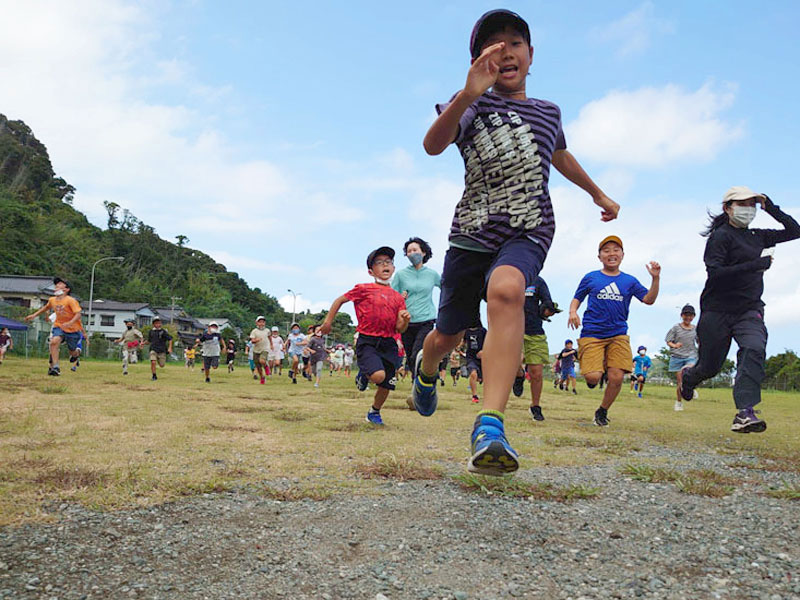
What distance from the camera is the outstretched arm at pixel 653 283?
568cm

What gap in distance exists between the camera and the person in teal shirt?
7664mm

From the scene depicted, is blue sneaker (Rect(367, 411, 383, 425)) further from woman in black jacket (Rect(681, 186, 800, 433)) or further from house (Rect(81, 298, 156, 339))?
house (Rect(81, 298, 156, 339))

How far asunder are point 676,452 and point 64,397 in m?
7.20

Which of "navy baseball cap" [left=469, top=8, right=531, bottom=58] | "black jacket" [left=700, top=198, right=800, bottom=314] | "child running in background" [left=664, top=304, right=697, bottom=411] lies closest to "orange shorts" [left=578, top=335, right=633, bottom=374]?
"black jacket" [left=700, top=198, right=800, bottom=314]

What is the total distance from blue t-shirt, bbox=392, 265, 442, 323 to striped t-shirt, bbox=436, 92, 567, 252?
449cm

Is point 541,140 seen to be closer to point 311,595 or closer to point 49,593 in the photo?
point 311,595

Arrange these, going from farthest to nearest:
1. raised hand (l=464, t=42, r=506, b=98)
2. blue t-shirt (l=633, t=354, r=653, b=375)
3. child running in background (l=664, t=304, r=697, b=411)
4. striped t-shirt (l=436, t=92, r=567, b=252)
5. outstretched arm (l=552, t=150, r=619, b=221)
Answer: blue t-shirt (l=633, t=354, r=653, b=375) → child running in background (l=664, t=304, r=697, b=411) → outstretched arm (l=552, t=150, r=619, b=221) → striped t-shirt (l=436, t=92, r=567, b=252) → raised hand (l=464, t=42, r=506, b=98)

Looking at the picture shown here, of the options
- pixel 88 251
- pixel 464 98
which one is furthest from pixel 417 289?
pixel 88 251

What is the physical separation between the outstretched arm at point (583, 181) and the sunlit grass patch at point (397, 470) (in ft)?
6.27

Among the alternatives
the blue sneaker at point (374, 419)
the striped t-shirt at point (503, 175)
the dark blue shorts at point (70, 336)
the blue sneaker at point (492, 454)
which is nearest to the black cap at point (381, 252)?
the blue sneaker at point (374, 419)

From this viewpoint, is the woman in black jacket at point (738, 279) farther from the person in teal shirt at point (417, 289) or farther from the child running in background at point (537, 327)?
the person in teal shirt at point (417, 289)

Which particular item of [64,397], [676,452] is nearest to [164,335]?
[64,397]

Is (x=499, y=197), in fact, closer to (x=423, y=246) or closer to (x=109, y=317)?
(x=423, y=246)

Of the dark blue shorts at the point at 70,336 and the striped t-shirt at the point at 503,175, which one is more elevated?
the striped t-shirt at the point at 503,175
